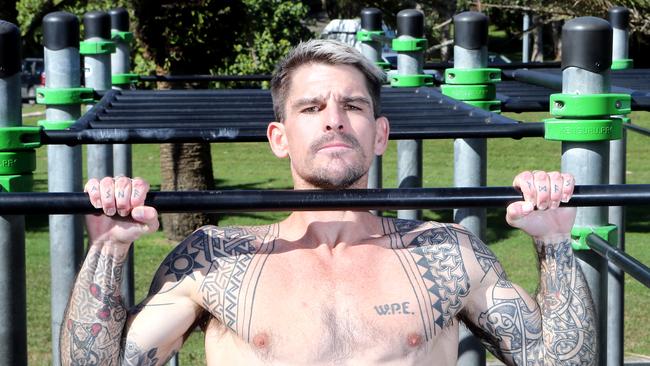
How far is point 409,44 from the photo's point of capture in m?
5.84

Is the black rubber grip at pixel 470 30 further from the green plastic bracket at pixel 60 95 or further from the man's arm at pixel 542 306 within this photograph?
the man's arm at pixel 542 306

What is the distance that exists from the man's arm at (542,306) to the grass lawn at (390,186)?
4.69 m

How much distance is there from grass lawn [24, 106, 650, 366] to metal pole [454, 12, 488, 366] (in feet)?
11.2

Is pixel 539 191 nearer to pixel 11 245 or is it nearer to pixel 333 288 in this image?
pixel 333 288

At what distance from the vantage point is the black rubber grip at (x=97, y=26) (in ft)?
17.5

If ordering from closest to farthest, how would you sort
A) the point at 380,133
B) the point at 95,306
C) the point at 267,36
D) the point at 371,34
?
the point at 95,306 < the point at 380,133 < the point at 371,34 < the point at 267,36

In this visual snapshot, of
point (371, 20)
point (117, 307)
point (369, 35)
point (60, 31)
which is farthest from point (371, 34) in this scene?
point (117, 307)

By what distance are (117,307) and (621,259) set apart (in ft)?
3.83

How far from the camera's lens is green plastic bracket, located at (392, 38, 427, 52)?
583 centimetres

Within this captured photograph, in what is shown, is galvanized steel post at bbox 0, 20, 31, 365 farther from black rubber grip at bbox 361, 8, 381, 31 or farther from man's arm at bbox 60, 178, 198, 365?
black rubber grip at bbox 361, 8, 381, 31

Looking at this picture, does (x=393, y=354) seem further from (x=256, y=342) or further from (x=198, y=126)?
(x=198, y=126)

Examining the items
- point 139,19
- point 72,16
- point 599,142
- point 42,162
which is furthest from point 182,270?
point 42,162

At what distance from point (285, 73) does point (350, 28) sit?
19072 mm

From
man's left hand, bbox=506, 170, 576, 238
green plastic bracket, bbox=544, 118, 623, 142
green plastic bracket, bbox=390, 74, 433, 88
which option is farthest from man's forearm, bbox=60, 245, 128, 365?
green plastic bracket, bbox=390, 74, 433, 88
